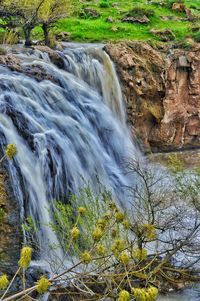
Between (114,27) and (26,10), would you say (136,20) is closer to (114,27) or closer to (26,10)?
(114,27)

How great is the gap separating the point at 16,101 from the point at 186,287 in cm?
637

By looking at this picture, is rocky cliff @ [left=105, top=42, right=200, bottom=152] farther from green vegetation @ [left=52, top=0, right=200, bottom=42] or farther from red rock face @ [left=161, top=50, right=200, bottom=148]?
green vegetation @ [left=52, top=0, right=200, bottom=42]

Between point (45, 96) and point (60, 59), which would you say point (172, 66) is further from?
point (45, 96)

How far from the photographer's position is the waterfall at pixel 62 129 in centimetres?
982

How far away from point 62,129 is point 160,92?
675 centimetres

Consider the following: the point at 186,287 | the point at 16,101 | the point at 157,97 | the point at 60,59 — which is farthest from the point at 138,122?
the point at 186,287

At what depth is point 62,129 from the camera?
12461 mm

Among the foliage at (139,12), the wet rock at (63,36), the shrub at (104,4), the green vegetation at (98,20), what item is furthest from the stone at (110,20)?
the wet rock at (63,36)

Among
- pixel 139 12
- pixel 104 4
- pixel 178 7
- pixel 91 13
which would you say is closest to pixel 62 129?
pixel 139 12

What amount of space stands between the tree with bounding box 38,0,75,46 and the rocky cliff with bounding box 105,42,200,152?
2.35m

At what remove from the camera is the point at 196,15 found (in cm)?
2514

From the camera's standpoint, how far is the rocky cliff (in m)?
17.4

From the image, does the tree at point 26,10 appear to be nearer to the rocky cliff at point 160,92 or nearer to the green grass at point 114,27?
the rocky cliff at point 160,92

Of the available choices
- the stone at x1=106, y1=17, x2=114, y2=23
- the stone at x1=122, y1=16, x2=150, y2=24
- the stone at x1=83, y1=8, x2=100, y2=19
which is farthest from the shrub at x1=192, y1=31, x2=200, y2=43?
the stone at x1=83, y1=8, x2=100, y2=19
